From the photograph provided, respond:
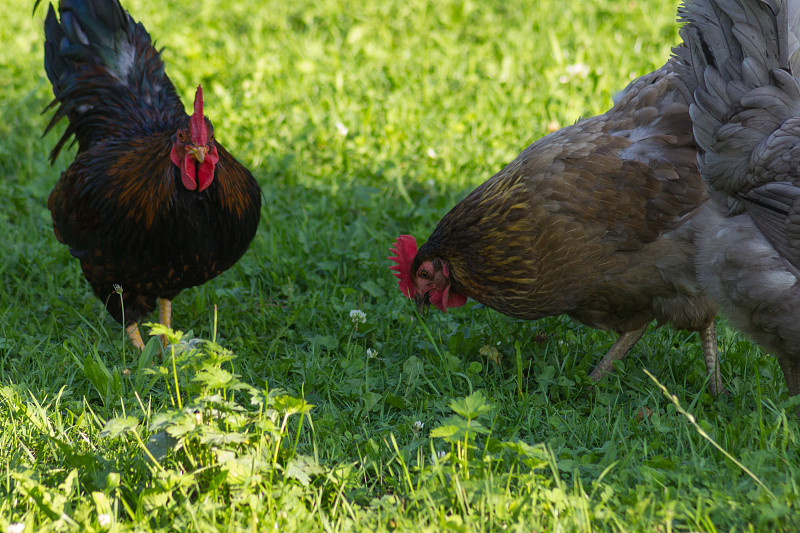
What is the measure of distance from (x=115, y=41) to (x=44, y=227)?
1.42 meters

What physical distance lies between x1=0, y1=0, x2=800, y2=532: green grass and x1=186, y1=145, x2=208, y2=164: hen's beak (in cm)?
78

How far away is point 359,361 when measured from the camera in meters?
3.90

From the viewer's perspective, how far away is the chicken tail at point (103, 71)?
14.9 ft

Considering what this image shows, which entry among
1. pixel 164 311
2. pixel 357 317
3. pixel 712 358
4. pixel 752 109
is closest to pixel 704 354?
pixel 712 358

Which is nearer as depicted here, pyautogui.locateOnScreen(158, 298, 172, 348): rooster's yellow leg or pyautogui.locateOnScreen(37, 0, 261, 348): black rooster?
pyautogui.locateOnScreen(37, 0, 261, 348): black rooster

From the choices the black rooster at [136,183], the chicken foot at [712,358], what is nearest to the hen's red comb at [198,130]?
the black rooster at [136,183]

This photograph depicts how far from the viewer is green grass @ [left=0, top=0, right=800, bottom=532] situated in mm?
2654

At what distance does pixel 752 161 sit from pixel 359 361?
2.00 metres

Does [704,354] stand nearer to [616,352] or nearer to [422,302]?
[616,352]

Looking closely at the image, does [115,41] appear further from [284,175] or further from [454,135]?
[454,135]

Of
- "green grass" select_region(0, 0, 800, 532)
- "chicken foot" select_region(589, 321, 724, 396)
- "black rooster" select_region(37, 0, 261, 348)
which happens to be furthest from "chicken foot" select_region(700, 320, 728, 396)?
"black rooster" select_region(37, 0, 261, 348)

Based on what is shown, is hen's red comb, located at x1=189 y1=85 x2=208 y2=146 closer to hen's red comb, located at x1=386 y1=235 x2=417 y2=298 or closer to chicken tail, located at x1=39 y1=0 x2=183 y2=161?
chicken tail, located at x1=39 y1=0 x2=183 y2=161

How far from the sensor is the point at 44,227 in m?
5.29

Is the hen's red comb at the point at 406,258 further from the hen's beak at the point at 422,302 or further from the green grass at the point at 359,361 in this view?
the green grass at the point at 359,361
